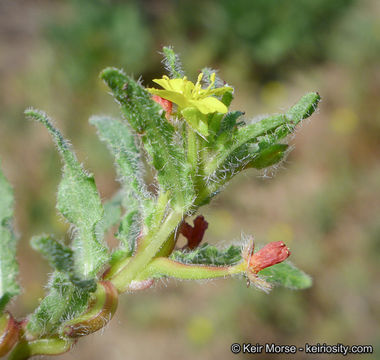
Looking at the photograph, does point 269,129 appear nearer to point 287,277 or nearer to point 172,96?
point 172,96

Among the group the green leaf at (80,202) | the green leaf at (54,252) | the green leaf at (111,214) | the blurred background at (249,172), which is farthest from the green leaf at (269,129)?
the blurred background at (249,172)

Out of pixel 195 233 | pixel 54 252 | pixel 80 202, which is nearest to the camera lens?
pixel 54 252

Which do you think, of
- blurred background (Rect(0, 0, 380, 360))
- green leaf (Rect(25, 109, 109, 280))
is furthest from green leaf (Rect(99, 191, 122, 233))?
blurred background (Rect(0, 0, 380, 360))

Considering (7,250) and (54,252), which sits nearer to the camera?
(54,252)

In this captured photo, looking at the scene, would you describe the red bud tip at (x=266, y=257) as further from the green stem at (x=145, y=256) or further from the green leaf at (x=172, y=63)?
the green leaf at (x=172, y=63)

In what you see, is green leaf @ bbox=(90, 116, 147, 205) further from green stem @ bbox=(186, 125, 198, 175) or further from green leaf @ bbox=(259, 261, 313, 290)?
green leaf @ bbox=(259, 261, 313, 290)

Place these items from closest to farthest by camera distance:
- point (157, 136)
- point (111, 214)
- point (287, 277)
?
point (157, 136), point (287, 277), point (111, 214)

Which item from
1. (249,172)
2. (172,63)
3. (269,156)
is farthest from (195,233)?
(249,172)
